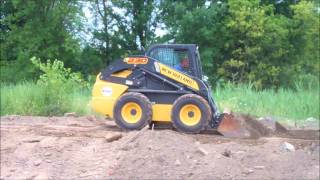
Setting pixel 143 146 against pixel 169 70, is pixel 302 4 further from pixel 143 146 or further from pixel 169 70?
pixel 143 146

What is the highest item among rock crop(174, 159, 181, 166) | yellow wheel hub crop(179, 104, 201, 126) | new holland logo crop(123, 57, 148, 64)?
new holland logo crop(123, 57, 148, 64)

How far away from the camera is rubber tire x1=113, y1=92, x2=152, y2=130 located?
34.6 ft

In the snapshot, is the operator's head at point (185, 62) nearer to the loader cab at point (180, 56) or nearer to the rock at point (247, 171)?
the loader cab at point (180, 56)

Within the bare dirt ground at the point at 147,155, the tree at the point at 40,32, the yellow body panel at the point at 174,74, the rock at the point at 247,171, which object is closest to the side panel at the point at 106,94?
the bare dirt ground at the point at 147,155

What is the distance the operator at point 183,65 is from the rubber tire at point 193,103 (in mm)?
564

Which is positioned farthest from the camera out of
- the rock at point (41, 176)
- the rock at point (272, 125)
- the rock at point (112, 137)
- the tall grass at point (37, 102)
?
the tall grass at point (37, 102)

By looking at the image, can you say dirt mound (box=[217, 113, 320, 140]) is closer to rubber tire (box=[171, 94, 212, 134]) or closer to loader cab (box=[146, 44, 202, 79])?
rubber tire (box=[171, 94, 212, 134])

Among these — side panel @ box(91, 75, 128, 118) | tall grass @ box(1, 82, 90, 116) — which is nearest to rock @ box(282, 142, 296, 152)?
side panel @ box(91, 75, 128, 118)

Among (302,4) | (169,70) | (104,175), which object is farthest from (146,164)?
(302,4)

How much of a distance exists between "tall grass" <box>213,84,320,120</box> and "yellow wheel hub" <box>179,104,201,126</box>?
3628 mm

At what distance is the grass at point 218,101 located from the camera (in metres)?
12.9

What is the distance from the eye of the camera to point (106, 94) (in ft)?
35.6

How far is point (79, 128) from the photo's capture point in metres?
10.9

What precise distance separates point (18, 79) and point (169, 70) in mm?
11163
